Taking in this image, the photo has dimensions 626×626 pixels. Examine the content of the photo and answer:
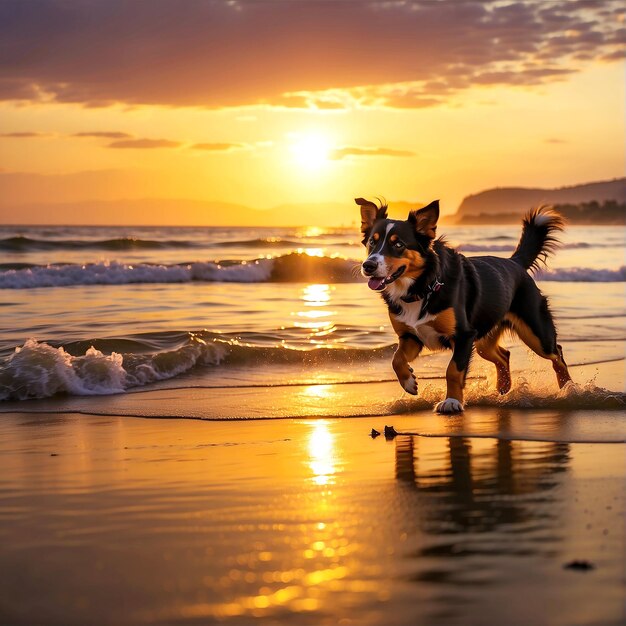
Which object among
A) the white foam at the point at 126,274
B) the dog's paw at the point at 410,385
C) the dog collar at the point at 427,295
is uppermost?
the white foam at the point at 126,274

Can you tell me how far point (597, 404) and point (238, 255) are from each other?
86.9 ft

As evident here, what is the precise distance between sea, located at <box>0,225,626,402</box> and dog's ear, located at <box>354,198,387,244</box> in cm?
55

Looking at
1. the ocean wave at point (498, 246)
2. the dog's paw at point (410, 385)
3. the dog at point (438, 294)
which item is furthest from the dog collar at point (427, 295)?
the ocean wave at point (498, 246)

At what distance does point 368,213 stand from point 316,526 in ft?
12.1

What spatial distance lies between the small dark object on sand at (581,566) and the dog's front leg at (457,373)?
3.55 meters

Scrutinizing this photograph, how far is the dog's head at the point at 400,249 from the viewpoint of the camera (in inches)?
260

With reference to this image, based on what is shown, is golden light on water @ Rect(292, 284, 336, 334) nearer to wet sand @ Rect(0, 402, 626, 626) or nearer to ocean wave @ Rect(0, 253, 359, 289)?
ocean wave @ Rect(0, 253, 359, 289)

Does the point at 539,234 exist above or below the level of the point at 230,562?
above

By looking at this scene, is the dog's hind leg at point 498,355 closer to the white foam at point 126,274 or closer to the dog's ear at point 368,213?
the dog's ear at point 368,213

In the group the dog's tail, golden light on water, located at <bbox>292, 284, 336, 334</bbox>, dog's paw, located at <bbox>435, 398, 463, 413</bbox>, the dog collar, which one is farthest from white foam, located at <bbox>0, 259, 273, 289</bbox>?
dog's paw, located at <bbox>435, 398, 463, 413</bbox>

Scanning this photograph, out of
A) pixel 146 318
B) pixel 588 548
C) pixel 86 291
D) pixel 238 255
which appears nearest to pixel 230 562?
pixel 588 548

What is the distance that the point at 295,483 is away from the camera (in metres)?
4.57

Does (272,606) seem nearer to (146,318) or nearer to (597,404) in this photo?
(597,404)

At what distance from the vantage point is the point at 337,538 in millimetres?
3594
